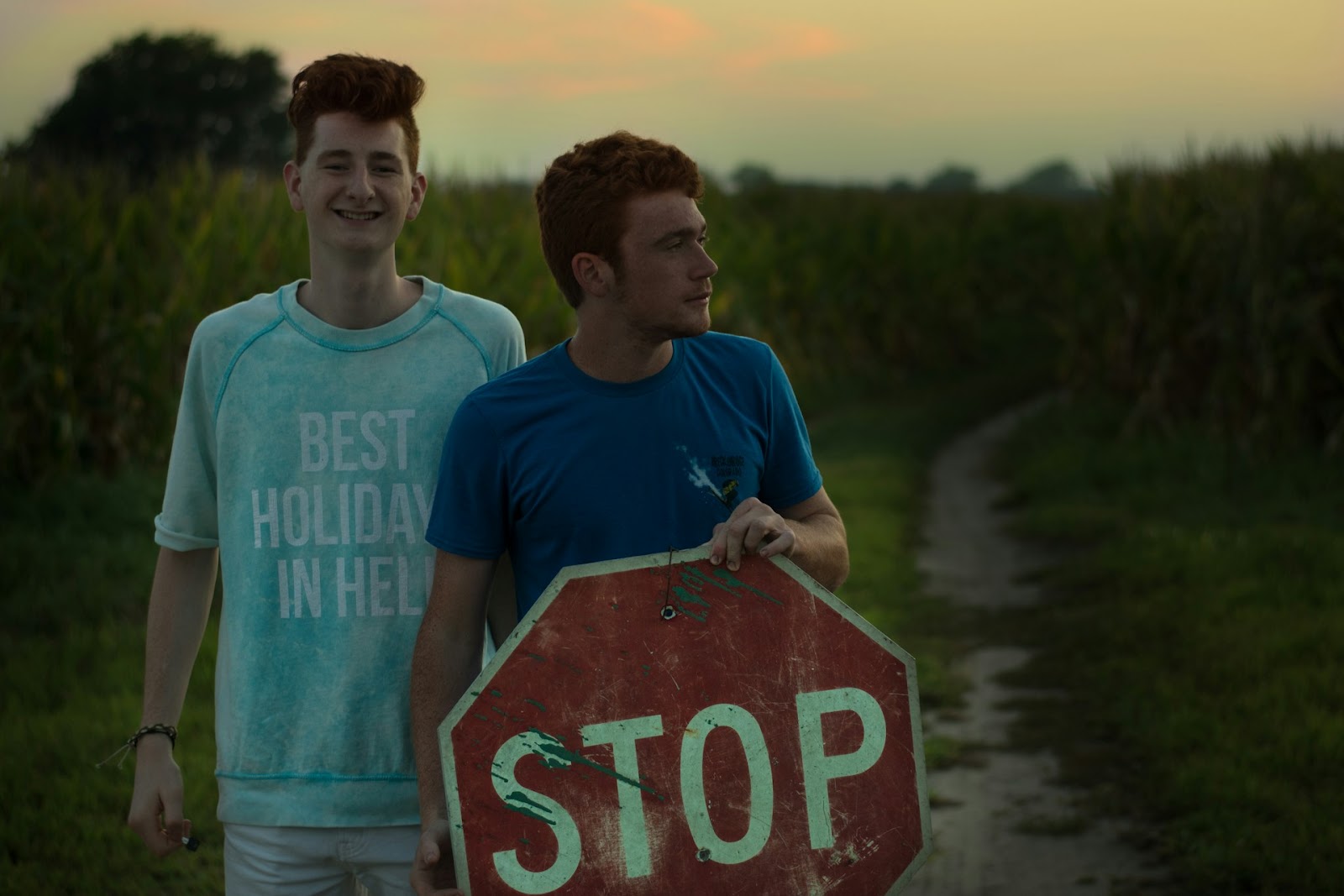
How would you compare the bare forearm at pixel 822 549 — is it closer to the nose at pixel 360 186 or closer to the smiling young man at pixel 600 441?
the smiling young man at pixel 600 441

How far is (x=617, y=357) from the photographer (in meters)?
2.27

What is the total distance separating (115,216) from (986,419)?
10.7 m

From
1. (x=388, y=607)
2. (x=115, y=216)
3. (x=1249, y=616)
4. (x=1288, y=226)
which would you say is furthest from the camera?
(x=1288, y=226)

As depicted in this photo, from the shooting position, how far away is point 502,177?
14188mm

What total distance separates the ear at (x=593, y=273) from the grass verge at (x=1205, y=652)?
134 inches

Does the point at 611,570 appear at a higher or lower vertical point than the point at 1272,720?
higher

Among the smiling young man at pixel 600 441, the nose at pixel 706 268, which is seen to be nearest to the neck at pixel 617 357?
the smiling young man at pixel 600 441

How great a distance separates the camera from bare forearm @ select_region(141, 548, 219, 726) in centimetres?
254

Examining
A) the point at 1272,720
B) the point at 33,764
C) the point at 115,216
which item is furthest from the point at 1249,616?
the point at 115,216

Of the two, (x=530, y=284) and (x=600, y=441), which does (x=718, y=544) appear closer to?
(x=600, y=441)

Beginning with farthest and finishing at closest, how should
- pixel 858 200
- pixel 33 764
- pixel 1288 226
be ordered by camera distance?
pixel 858 200
pixel 1288 226
pixel 33 764

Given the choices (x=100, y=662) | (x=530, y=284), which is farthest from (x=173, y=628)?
(x=530, y=284)

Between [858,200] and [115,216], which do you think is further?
[858,200]

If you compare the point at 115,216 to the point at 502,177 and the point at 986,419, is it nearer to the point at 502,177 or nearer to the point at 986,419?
the point at 502,177
